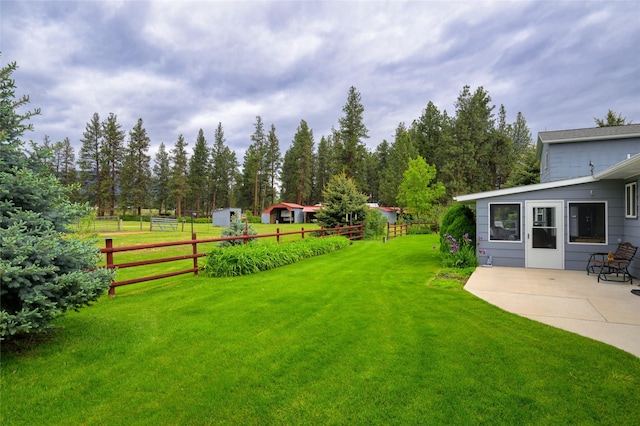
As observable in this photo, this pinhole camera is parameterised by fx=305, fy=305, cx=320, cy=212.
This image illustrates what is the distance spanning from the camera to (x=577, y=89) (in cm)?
1688

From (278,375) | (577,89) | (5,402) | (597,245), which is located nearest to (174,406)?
(278,375)

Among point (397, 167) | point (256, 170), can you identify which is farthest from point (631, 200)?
point (256, 170)

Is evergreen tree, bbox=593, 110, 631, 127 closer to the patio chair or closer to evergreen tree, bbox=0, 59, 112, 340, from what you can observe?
the patio chair

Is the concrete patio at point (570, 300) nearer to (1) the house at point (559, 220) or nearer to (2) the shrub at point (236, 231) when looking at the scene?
(1) the house at point (559, 220)

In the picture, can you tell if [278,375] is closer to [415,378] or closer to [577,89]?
[415,378]

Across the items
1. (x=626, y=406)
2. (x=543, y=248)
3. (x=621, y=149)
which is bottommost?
(x=626, y=406)

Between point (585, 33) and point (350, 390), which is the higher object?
point (585, 33)

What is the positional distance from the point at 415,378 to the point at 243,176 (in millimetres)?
51571

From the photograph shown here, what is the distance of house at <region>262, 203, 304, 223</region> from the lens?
40.4 meters

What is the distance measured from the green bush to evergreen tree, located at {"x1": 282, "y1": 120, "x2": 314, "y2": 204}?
131 feet

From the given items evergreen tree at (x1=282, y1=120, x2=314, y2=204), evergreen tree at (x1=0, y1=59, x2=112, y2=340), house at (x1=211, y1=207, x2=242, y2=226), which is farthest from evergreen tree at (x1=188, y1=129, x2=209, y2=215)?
evergreen tree at (x1=0, y1=59, x2=112, y2=340)

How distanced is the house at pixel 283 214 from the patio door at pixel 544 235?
32.5 meters

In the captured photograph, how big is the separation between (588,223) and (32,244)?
11.5 m

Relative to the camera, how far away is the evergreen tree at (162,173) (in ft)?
175
